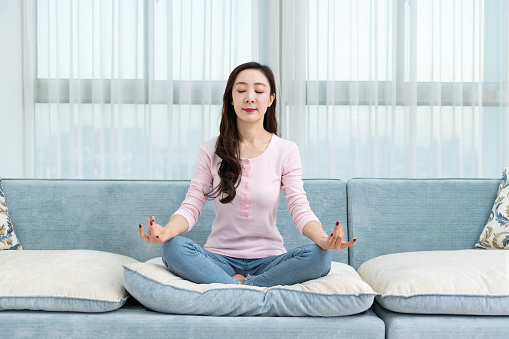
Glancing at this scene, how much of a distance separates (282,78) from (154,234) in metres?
1.50

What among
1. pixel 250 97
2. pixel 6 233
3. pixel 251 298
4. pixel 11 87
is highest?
pixel 11 87

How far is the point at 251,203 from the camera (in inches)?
71.5

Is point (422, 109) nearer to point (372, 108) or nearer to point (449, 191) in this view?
point (372, 108)

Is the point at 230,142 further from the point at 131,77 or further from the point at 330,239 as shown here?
the point at 131,77

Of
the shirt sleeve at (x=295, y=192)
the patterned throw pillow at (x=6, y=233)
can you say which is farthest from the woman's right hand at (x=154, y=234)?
the patterned throw pillow at (x=6, y=233)

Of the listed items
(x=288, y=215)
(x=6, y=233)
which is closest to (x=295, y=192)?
(x=288, y=215)

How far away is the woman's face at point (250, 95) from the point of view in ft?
6.08

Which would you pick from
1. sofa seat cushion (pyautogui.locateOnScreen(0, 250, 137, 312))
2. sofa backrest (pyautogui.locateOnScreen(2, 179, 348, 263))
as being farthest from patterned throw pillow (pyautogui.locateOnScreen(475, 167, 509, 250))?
sofa seat cushion (pyautogui.locateOnScreen(0, 250, 137, 312))

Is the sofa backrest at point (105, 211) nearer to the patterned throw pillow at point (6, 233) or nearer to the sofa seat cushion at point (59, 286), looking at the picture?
the patterned throw pillow at point (6, 233)

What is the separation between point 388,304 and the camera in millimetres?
1507

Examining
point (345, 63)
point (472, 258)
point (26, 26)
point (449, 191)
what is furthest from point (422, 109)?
point (26, 26)

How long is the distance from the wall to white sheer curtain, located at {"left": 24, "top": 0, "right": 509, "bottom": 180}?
60 millimetres

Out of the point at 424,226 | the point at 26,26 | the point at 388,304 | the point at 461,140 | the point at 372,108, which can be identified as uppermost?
the point at 26,26

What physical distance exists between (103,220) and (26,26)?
4.50 ft
